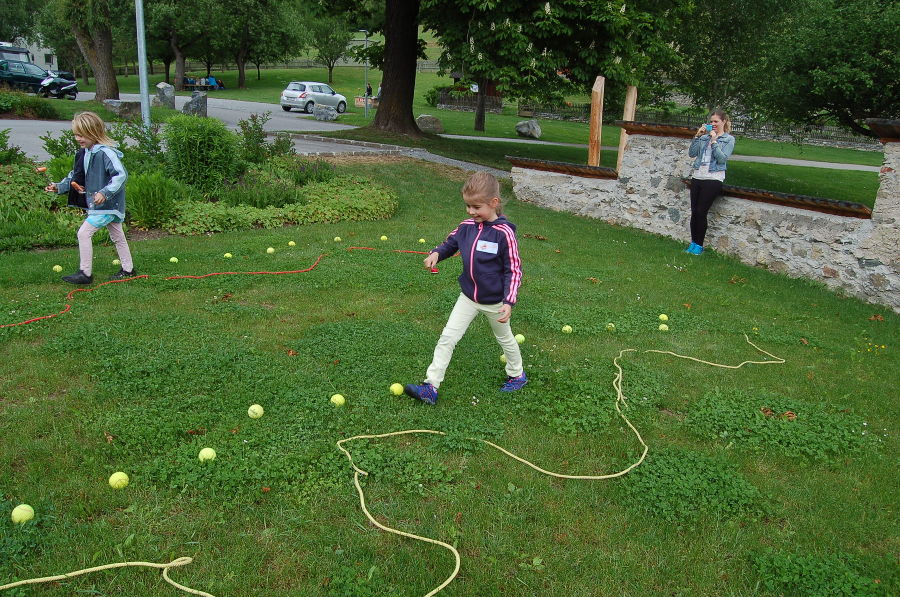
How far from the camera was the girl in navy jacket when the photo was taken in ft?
13.3

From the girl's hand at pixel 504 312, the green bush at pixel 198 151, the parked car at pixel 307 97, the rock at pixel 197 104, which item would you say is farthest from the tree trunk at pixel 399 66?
the parked car at pixel 307 97

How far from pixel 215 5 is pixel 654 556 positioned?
172 feet

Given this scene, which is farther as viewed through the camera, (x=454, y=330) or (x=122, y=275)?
(x=122, y=275)

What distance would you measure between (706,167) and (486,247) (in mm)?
6220

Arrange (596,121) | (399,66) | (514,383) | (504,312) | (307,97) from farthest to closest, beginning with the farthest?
(307,97) → (399,66) → (596,121) → (514,383) → (504,312)

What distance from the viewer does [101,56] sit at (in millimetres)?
26000

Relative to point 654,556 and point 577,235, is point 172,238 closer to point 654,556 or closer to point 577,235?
point 577,235

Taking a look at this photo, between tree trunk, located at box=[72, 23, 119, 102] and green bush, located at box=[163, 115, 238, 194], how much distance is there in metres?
19.9

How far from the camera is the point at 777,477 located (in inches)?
145

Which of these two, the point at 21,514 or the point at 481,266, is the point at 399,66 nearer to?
the point at 481,266

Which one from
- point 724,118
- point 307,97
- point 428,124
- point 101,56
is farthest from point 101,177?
point 307,97

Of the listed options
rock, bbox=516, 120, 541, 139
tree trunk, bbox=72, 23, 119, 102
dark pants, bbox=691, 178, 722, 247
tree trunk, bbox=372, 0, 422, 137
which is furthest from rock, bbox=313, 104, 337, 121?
dark pants, bbox=691, 178, 722, 247

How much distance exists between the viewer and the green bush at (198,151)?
9562 mm

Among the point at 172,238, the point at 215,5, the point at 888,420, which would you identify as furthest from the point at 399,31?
the point at 215,5
